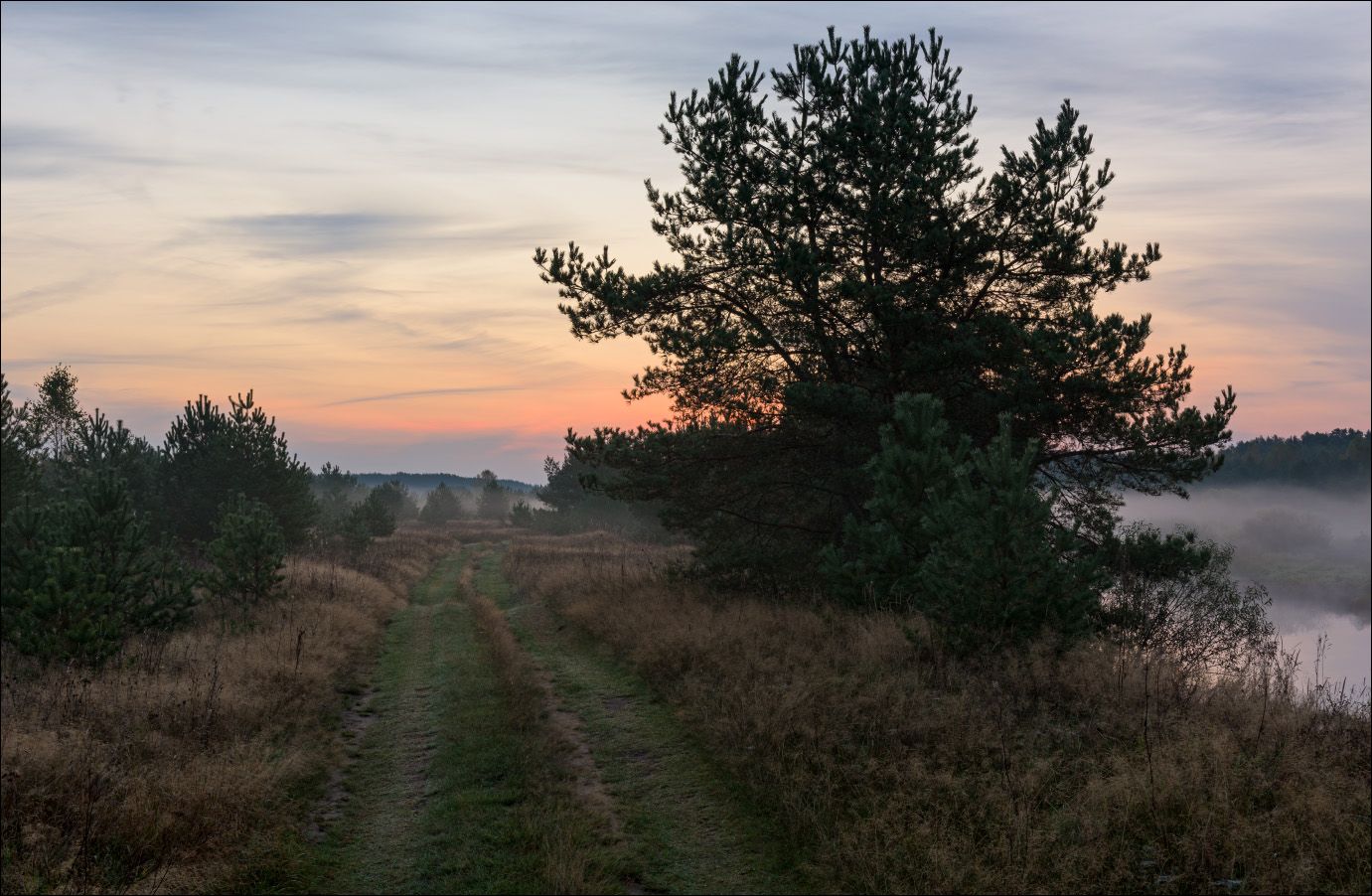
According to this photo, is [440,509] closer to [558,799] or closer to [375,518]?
[375,518]

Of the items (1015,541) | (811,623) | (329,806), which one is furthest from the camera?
(811,623)

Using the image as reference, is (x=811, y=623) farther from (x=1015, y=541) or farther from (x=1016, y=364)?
(x=1016, y=364)

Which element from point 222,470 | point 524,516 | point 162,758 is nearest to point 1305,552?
point 524,516

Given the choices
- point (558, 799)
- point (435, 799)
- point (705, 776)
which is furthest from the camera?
point (705, 776)

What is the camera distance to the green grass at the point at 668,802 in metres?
6.86

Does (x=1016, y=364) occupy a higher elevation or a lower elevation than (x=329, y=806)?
higher

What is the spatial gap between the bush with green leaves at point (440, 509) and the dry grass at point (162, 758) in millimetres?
81662

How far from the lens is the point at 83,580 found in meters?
13.5

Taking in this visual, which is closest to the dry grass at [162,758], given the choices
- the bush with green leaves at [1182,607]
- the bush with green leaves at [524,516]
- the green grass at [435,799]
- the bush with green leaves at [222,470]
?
the green grass at [435,799]

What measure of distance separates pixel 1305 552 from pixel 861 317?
90817 mm

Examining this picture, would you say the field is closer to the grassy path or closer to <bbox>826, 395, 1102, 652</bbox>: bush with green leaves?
the grassy path

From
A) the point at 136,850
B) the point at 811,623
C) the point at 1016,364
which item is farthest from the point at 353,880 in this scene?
the point at 1016,364

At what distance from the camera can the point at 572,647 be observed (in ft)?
52.9

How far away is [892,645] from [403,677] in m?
8.07
